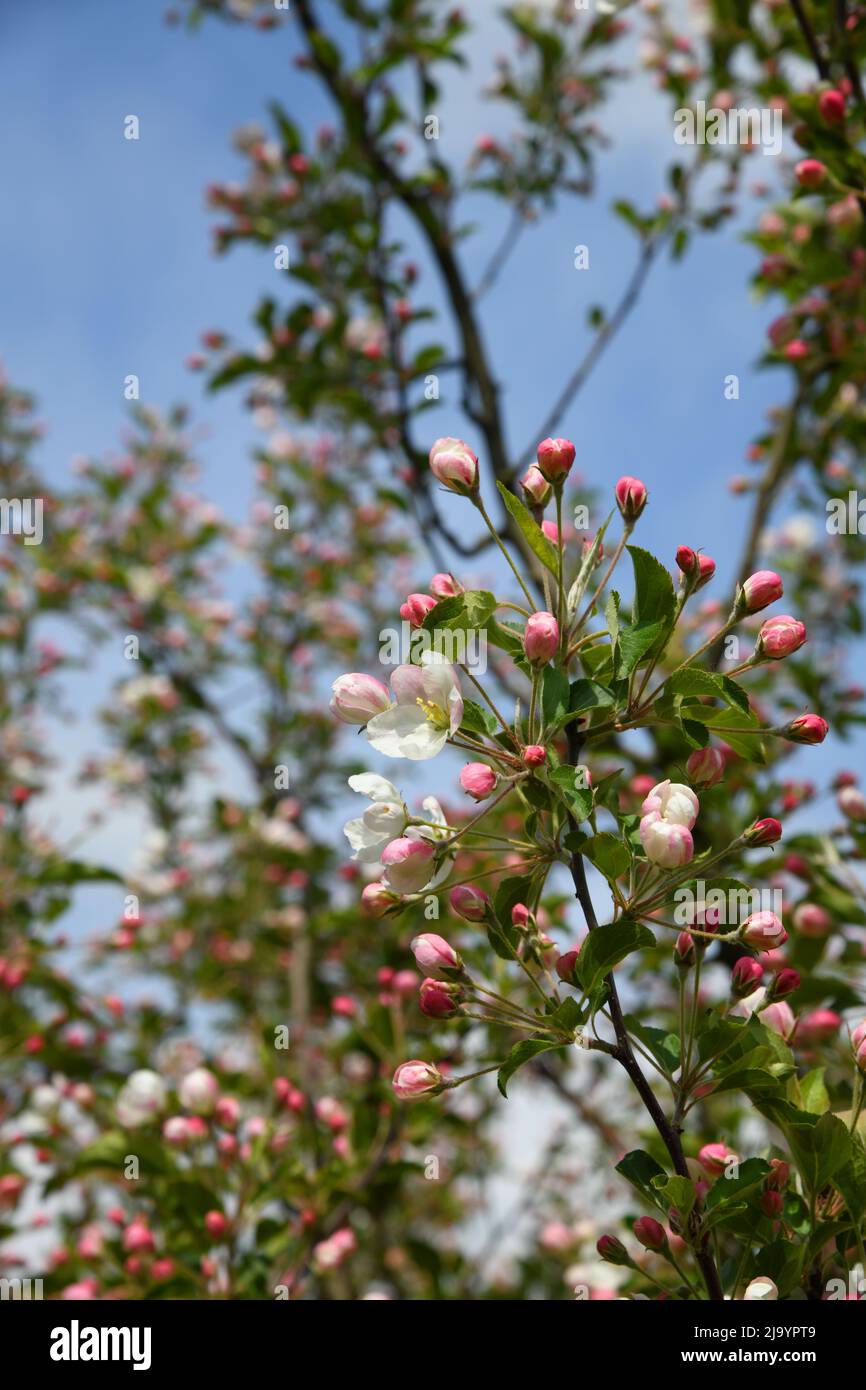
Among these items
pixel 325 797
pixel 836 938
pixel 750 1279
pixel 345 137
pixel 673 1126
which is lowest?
pixel 750 1279

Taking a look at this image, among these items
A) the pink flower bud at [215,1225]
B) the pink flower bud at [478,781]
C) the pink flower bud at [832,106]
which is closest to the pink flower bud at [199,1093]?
the pink flower bud at [215,1225]

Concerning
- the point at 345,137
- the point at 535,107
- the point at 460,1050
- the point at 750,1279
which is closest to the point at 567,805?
the point at 750,1279

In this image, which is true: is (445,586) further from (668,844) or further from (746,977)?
(746,977)

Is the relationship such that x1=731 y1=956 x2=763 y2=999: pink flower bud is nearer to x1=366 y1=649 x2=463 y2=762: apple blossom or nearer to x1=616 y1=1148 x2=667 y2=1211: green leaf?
x1=616 y1=1148 x2=667 y2=1211: green leaf

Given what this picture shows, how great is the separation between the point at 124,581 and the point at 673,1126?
3.79 meters

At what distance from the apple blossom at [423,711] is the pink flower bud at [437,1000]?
20 cm

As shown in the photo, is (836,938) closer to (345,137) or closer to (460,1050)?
(460,1050)

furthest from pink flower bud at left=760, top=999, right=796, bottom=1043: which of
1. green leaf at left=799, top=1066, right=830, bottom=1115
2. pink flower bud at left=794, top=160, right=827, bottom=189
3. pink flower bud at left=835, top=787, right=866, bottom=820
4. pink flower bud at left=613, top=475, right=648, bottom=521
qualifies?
pink flower bud at left=794, top=160, right=827, bottom=189

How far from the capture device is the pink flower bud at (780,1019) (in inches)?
44.5

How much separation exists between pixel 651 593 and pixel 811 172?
1134mm

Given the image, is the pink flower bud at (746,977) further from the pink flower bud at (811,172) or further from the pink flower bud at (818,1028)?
the pink flower bud at (811,172)

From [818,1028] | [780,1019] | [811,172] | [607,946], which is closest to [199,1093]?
[818,1028]

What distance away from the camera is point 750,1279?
39.7 inches

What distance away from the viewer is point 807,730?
3.33 ft
